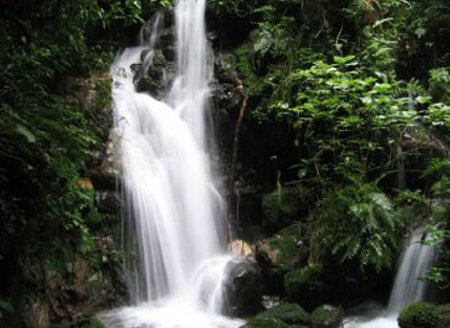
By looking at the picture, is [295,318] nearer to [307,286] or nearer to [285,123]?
[307,286]

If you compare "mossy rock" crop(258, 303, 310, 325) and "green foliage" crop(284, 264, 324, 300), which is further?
"green foliage" crop(284, 264, 324, 300)

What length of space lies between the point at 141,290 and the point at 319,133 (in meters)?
3.84

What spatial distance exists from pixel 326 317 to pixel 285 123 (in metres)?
3.73

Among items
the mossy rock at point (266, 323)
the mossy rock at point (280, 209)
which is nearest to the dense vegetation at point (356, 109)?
the mossy rock at point (280, 209)

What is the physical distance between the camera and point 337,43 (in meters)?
8.63

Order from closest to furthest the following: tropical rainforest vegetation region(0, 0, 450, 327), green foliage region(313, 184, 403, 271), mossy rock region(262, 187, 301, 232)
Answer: tropical rainforest vegetation region(0, 0, 450, 327) → green foliage region(313, 184, 403, 271) → mossy rock region(262, 187, 301, 232)

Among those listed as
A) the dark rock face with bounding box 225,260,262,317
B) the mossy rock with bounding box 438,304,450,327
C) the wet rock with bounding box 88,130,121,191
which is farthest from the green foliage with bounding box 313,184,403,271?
the wet rock with bounding box 88,130,121,191

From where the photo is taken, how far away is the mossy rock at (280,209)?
8.53m

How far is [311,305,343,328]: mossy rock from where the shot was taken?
6.12 meters

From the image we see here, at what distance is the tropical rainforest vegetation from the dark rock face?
91 centimetres

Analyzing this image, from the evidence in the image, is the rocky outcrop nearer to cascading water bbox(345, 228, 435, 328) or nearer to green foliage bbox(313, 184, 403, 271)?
cascading water bbox(345, 228, 435, 328)

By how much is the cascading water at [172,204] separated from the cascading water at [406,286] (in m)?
1.88

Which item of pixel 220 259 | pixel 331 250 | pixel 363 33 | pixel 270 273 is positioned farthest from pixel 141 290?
pixel 363 33

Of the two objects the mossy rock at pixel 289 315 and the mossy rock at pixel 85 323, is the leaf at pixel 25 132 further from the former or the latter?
the mossy rock at pixel 289 315
